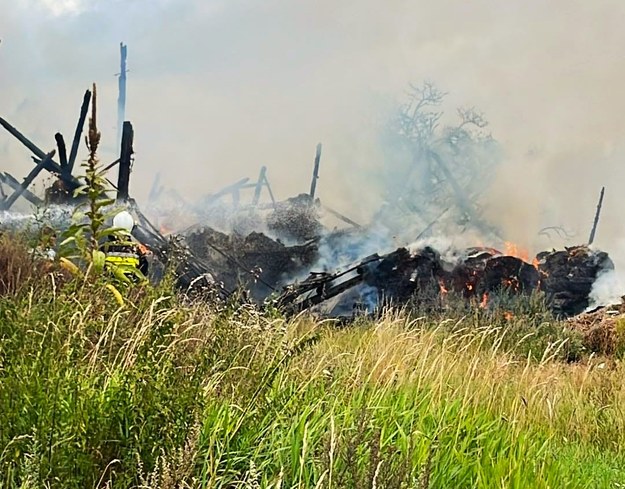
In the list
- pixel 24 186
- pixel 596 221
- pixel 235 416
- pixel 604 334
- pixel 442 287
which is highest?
pixel 596 221

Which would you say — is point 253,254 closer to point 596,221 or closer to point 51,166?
point 51,166

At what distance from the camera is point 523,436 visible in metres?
3.64

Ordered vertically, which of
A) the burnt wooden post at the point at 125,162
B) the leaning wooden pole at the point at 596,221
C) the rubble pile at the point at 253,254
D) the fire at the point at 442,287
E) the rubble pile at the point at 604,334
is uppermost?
the leaning wooden pole at the point at 596,221

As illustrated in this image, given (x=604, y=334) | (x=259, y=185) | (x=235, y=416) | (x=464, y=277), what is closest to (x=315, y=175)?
A: (x=259, y=185)

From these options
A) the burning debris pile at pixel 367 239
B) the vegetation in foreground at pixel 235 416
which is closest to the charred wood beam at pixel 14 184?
the burning debris pile at pixel 367 239

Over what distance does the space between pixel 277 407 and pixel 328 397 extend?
48cm

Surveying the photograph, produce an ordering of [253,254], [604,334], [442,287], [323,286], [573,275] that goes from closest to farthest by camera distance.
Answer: [604,334] < [323,286] < [442,287] < [573,275] < [253,254]

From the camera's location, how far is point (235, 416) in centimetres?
304

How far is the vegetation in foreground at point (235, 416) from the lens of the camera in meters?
2.43

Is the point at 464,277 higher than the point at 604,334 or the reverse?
higher

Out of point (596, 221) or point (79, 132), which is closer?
point (79, 132)

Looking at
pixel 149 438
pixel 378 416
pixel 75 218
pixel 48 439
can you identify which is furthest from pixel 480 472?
pixel 75 218

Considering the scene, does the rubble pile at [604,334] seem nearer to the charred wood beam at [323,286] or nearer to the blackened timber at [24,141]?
the charred wood beam at [323,286]

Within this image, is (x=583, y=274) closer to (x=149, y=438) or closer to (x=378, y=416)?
(x=378, y=416)
